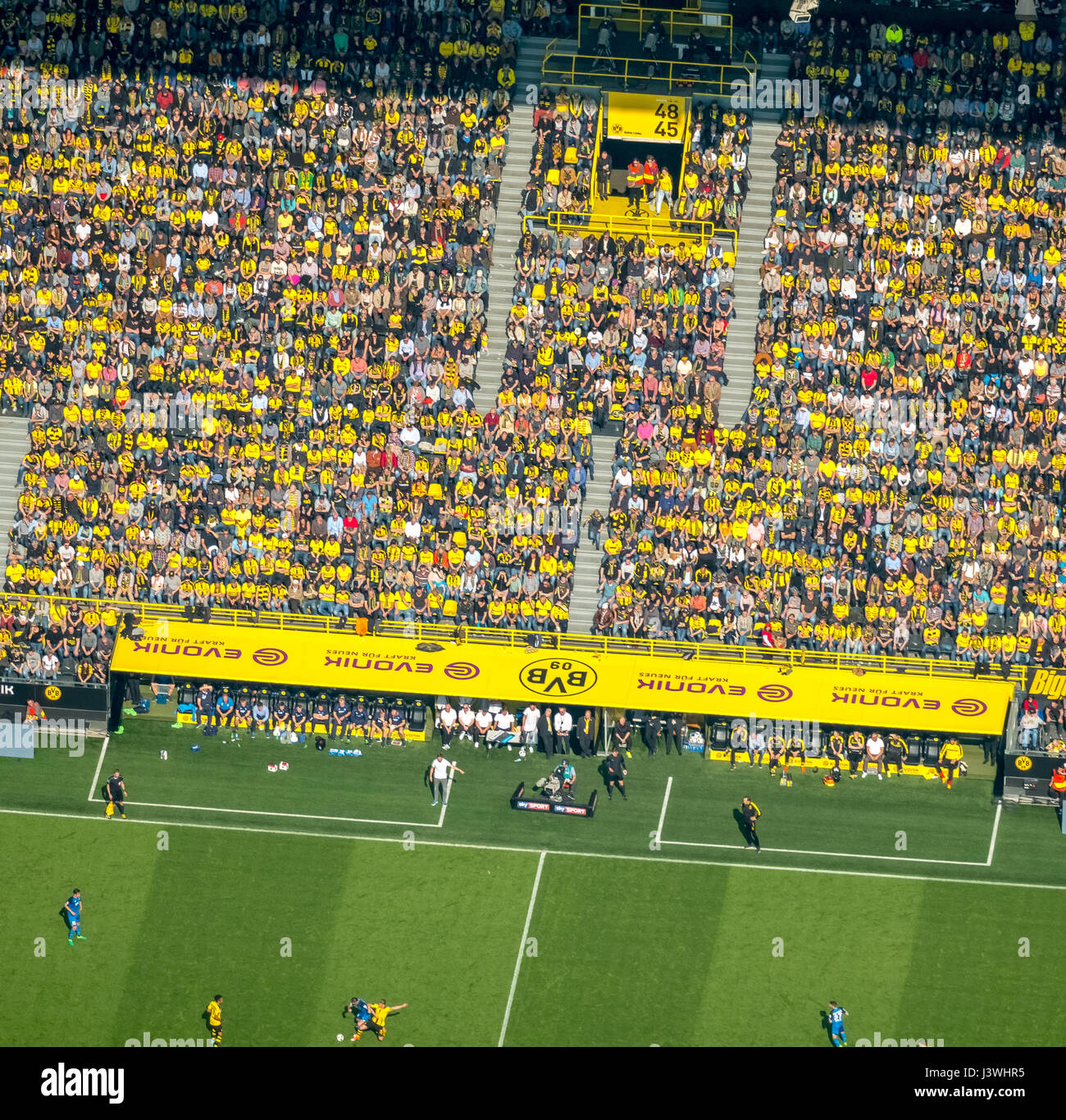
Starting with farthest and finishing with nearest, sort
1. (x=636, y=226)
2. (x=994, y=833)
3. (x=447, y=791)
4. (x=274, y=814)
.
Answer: (x=636, y=226), (x=447, y=791), (x=274, y=814), (x=994, y=833)

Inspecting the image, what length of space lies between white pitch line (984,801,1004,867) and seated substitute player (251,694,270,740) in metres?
17.3

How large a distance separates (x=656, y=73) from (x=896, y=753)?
18402 millimetres

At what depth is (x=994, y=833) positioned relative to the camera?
52.4m


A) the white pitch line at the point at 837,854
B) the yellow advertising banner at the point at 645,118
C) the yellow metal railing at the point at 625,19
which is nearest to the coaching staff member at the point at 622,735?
the white pitch line at the point at 837,854

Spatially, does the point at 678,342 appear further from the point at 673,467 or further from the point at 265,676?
the point at 265,676

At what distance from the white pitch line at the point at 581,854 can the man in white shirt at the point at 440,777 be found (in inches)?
Answer: 47.0

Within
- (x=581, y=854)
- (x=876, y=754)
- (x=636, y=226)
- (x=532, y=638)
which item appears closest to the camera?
(x=581, y=854)

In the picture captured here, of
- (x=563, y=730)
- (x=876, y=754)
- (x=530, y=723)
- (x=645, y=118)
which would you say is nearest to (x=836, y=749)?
(x=876, y=754)

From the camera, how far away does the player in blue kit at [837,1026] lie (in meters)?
49.2

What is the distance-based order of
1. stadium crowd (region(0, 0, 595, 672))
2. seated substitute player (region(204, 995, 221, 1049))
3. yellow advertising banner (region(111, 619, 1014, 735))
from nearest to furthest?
seated substitute player (region(204, 995, 221, 1049)) < yellow advertising banner (region(111, 619, 1014, 735)) < stadium crowd (region(0, 0, 595, 672))

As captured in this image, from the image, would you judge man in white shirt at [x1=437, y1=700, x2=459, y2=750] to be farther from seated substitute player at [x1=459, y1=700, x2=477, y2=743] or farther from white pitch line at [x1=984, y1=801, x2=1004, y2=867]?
white pitch line at [x1=984, y1=801, x2=1004, y2=867]

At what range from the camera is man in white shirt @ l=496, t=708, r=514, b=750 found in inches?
2112

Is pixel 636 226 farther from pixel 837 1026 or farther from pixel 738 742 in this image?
pixel 837 1026

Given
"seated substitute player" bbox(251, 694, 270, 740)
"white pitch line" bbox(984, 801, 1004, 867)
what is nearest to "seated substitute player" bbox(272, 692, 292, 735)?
"seated substitute player" bbox(251, 694, 270, 740)
